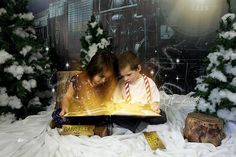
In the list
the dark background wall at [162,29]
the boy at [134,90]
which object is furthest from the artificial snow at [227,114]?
the dark background wall at [162,29]

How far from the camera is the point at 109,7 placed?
274 inches

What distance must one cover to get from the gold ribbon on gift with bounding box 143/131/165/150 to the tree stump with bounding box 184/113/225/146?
454mm

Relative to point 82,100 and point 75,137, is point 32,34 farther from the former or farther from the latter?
point 75,137

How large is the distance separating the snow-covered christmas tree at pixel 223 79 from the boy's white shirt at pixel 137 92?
0.69m

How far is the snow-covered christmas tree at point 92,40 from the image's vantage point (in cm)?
655

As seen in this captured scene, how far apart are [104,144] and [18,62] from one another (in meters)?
2.29

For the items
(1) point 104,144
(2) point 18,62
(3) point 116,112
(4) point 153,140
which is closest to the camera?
(3) point 116,112

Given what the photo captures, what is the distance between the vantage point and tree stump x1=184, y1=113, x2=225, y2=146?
12.8 feet

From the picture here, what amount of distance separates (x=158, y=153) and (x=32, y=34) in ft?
10.6

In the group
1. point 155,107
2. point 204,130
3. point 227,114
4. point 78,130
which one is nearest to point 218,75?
point 227,114

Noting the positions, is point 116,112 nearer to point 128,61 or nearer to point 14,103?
point 128,61

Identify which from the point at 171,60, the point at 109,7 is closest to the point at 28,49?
the point at 109,7

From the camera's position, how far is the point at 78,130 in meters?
3.94

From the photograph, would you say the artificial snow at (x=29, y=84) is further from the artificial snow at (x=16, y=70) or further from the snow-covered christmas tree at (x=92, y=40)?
the snow-covered christmas tree at (x=92, y=40)
